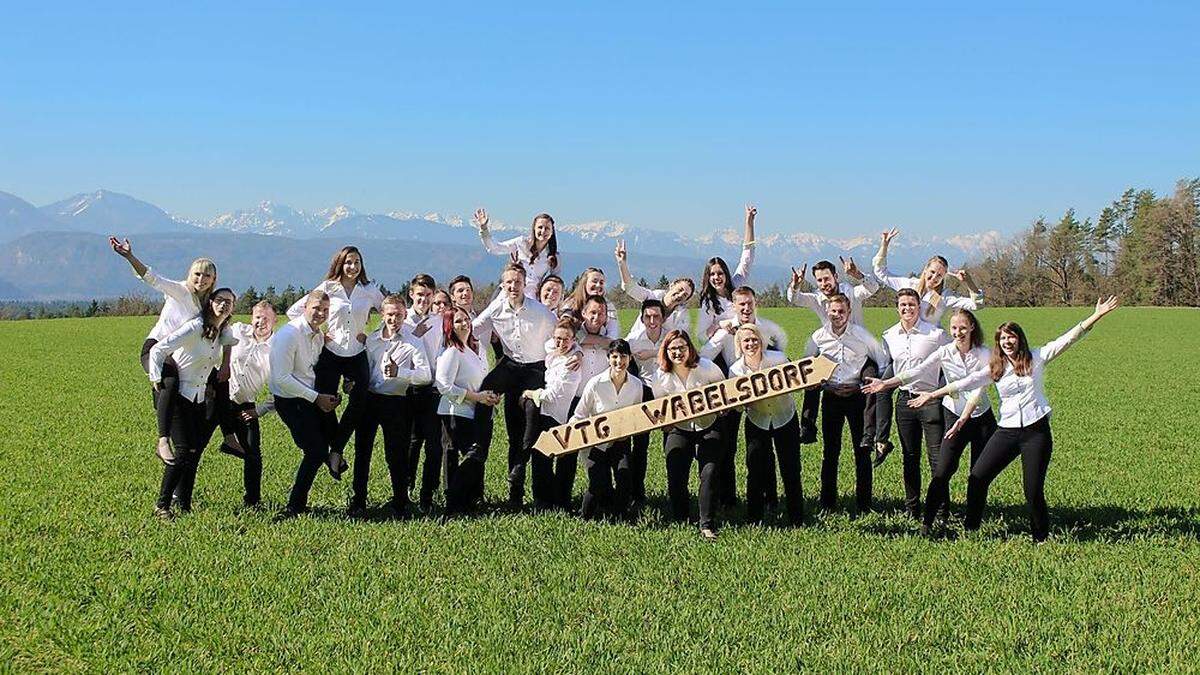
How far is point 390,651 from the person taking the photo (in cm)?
607

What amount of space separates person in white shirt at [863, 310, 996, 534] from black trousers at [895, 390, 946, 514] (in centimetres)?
10

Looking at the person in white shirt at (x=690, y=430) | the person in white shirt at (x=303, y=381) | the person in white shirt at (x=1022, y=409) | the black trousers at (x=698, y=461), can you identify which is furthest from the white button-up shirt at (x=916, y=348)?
the person in white shirt at (x=303, y=381)

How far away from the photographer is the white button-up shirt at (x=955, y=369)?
352 inches

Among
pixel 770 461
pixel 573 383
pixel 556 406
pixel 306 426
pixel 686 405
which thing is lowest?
pixel 770 461

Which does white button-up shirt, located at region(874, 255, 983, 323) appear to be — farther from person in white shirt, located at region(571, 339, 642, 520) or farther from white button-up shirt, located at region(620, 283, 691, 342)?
person in white shirt, located at region(571, 339, 642, 520)

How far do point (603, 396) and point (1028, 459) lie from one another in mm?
3651

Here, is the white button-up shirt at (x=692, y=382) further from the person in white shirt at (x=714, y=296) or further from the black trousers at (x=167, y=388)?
Answer: the black trousers at (x=167, y=388)

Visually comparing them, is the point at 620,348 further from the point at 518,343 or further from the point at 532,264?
the point at 532,264

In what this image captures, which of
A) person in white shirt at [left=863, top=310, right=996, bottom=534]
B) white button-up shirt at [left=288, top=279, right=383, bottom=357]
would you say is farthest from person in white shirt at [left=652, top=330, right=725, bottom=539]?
white button-up shirt at [left=288, top=279, right=383, bottom=357]

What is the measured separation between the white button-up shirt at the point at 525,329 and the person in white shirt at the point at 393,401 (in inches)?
28.1

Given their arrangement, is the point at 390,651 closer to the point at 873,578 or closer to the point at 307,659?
the point at 307,659

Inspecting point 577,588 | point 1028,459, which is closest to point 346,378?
point 577,588

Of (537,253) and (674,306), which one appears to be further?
(537,253)

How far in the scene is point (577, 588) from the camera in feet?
23.8
